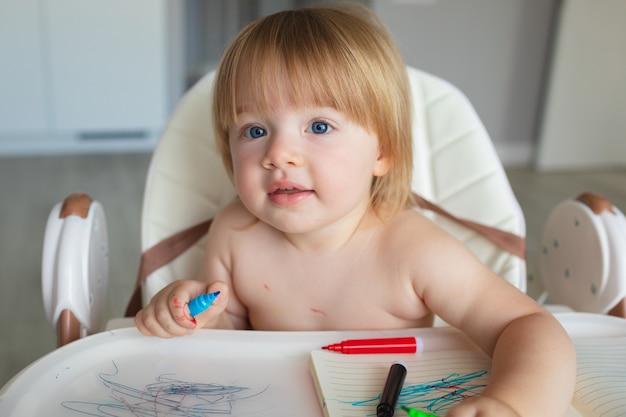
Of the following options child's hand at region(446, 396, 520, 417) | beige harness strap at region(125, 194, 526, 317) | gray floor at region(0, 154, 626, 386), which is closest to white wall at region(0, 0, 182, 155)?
gray floor at region(0, 154, 626, 386)

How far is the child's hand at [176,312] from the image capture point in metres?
0.71

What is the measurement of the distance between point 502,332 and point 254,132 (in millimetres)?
334

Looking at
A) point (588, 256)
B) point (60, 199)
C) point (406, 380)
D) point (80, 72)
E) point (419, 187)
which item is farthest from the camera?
point (80, 72)

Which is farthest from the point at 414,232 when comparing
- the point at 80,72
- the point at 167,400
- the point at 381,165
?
the point at 80,72

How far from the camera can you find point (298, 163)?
732 millimetres

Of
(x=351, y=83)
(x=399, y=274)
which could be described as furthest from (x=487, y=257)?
(x=351, y=83)

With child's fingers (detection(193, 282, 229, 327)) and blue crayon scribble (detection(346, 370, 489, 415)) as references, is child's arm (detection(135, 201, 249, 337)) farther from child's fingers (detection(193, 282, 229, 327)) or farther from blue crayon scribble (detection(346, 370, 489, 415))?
blue crayon scribble (detection(346, 370, 489, 415))

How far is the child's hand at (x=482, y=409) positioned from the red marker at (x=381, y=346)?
6.4 inches

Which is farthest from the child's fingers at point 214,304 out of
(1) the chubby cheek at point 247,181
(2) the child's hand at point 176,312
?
(1) the chubby cheek at point 247,181

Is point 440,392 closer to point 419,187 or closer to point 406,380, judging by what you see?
point 406,380

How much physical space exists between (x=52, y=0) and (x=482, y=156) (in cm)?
247

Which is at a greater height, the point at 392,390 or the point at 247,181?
the point at 247,181

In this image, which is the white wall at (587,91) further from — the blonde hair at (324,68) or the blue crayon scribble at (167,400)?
the blue crayon scribble at (167,400)

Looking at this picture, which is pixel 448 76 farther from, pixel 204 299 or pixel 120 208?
pixel 204 299
